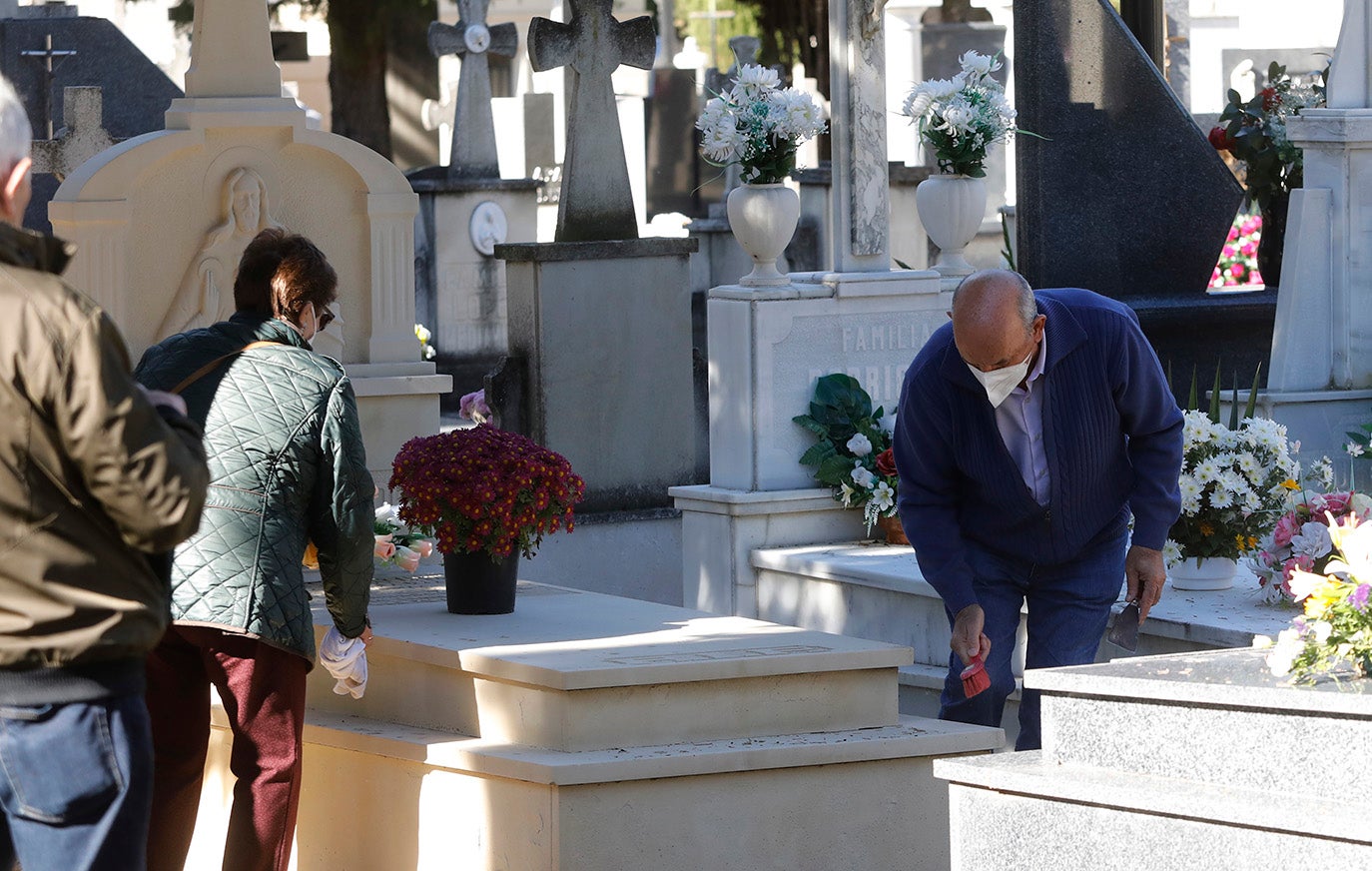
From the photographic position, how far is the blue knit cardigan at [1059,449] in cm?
507

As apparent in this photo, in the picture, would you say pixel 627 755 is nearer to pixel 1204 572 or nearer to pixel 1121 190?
pixel 1204 572

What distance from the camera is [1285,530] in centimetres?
629

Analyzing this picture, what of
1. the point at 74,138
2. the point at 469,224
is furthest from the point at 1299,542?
the point at 469,224

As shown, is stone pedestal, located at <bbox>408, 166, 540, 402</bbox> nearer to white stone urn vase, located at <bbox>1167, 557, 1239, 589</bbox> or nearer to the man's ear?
white stone urn vase, located at <bbox>1167, 557, 1239, 589</bbox>

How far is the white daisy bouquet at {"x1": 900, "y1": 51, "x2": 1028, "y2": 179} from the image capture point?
8461mm

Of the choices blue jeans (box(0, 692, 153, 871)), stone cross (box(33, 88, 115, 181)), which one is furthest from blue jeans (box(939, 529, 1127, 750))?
stone cross (box(33, 88, 115, 181))

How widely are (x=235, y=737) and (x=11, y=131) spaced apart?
1813 mm

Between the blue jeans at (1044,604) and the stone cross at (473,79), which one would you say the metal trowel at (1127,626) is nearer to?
the blue jeans at (1044,604)

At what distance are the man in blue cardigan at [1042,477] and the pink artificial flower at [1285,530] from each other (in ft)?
3.88

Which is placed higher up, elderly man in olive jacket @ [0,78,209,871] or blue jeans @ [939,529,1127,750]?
elderly man in olive jacket @ [0,78,209,871]

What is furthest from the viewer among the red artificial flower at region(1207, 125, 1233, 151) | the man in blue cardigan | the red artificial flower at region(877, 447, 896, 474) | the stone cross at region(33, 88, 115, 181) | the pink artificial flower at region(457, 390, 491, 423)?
the stone cross at region(33, 88, 115, 181)

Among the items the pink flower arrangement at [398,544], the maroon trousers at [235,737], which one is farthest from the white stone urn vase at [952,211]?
the maroon trousers at [235,737]

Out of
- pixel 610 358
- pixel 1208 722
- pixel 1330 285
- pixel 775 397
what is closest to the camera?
pixel 1208 722

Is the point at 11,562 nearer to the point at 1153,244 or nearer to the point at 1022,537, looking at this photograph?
the point at 1022,537
